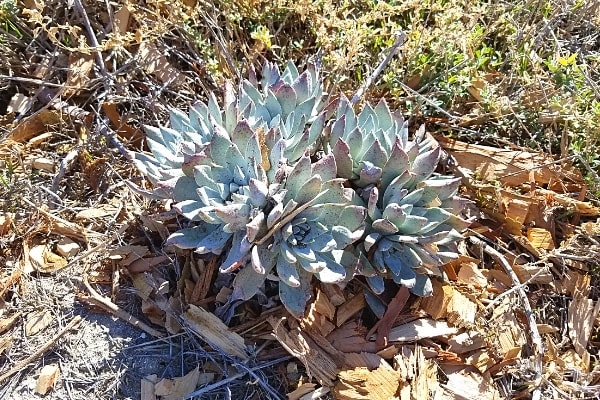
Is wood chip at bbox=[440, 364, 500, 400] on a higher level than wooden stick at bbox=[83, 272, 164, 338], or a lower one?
lower

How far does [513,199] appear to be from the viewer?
2320 mm

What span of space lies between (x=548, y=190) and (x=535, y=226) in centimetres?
16

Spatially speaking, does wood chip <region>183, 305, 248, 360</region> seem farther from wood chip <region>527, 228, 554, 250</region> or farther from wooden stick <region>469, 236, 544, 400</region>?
wood chip <region>527, 228, 554, 250</region>

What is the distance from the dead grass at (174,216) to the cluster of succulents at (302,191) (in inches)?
8.2

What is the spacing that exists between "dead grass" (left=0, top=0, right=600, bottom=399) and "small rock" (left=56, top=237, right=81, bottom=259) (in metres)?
0.02

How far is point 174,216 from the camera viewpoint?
2.15m

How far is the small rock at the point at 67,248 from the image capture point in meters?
2.28

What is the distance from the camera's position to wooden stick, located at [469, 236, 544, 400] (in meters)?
2.01

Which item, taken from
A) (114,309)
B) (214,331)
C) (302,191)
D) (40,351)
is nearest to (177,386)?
(214,331)

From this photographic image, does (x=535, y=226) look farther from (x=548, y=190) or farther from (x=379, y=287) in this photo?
(x=379, y=287)

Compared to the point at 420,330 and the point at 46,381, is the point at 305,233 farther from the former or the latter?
the point at 46,381

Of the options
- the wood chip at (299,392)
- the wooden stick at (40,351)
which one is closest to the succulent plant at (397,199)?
the wood chip at (299,392)

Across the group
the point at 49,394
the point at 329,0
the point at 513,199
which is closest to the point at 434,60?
the point at 329,0

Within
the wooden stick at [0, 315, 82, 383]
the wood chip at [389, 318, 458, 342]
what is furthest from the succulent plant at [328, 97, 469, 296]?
the wooden stick at [0, 315, 82, 383]
